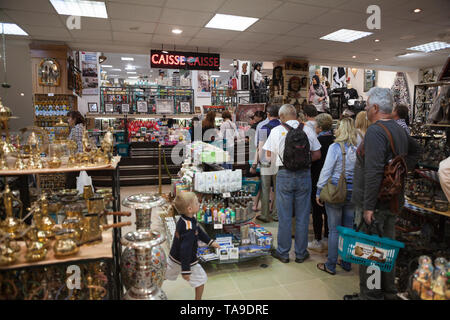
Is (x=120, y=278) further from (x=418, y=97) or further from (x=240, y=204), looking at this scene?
(x=418, y=97)

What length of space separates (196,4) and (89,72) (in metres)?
8.42

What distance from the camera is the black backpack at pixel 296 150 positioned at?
344cm

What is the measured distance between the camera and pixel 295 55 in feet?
28.9

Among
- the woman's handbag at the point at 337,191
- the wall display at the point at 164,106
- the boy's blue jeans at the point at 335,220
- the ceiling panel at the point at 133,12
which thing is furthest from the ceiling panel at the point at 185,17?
the wall display at the point at 164,106

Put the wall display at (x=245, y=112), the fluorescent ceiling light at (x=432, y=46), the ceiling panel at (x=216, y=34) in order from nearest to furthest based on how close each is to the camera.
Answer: the ceiling panel at (x=216, y=34)
the fluorescent ceiling light at (x=432, y=46)
the wall display at (x=245, y=112)

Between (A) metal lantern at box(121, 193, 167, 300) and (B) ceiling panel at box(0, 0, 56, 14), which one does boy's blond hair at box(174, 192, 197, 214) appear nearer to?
(A) metal lantern at box(121, 193, 167, 300)

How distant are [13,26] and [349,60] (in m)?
9.06

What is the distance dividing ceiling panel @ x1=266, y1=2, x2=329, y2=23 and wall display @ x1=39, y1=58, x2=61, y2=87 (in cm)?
505

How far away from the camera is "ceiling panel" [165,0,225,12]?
462 cm

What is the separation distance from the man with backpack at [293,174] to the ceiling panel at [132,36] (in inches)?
171

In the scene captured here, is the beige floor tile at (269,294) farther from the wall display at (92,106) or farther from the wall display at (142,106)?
the wall display at (92,106)

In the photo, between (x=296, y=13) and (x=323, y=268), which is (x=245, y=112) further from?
(x=323, y=268)

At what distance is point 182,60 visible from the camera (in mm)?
7031
